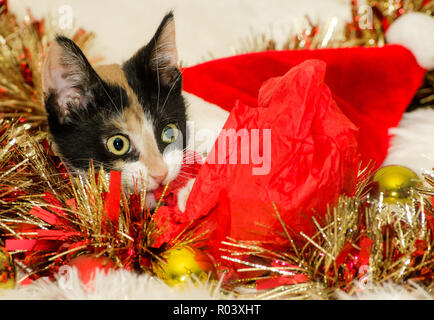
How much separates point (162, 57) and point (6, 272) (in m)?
0.33

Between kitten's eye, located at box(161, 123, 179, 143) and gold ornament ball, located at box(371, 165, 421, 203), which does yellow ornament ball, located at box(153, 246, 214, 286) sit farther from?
gold ornament ball, located at box(371, 165, 421, 203)

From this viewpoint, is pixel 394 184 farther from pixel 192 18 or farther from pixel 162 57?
pixel 192 18

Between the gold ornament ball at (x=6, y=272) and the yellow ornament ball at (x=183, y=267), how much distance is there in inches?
6.2

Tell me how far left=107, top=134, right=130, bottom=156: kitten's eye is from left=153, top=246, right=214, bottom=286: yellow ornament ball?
0.14 meters

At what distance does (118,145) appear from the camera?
0.51 m

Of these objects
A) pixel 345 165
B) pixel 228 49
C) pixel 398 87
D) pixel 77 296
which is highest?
pixel 228 49

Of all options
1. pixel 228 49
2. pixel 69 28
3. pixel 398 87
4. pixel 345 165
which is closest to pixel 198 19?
pixel 228 49

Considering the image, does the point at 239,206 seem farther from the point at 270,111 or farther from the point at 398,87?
the point at 398,87

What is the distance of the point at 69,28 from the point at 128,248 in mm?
597

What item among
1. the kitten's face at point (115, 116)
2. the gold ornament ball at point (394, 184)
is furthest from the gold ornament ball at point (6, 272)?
the gold ornament ball at point (394, 184)

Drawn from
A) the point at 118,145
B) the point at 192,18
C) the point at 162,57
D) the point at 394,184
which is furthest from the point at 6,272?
the point at 192,18

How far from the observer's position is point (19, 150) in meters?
0.56

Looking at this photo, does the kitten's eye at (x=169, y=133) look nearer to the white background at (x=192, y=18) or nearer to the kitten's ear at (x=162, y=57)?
the kitten's ear at (x=162, y=57)

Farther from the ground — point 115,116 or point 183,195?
point 115,116
